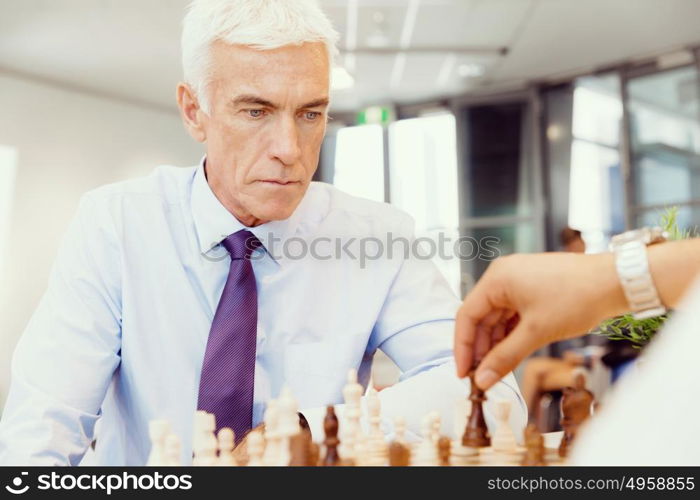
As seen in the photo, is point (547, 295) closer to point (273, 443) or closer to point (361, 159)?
point (273, 443)

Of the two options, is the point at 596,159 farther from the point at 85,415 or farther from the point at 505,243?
the point at 85,415

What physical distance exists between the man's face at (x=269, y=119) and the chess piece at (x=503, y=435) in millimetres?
753

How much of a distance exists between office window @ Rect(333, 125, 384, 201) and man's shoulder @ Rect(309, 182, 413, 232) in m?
5.92

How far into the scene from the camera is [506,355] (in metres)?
0.73

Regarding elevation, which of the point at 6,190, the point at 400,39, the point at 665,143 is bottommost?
the point at 6,190

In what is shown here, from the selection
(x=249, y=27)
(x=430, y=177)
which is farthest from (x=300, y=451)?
(x=430, y=177)

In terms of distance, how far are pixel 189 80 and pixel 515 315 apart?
105 cm

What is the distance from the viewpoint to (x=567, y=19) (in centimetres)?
585

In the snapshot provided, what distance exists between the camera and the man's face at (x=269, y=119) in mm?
1443

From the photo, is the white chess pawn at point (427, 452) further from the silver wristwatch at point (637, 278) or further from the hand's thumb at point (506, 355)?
the silver wristwatch at point (637, 278)

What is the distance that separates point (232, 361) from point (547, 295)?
0.74 m

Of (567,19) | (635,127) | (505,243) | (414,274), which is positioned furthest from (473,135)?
(414,274)

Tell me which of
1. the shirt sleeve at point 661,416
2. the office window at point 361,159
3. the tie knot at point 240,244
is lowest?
the shirt sleeve at point 661,416

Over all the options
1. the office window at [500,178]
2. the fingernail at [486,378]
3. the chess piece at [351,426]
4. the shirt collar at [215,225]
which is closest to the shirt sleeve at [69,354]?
the shirt collar at [215,225]
